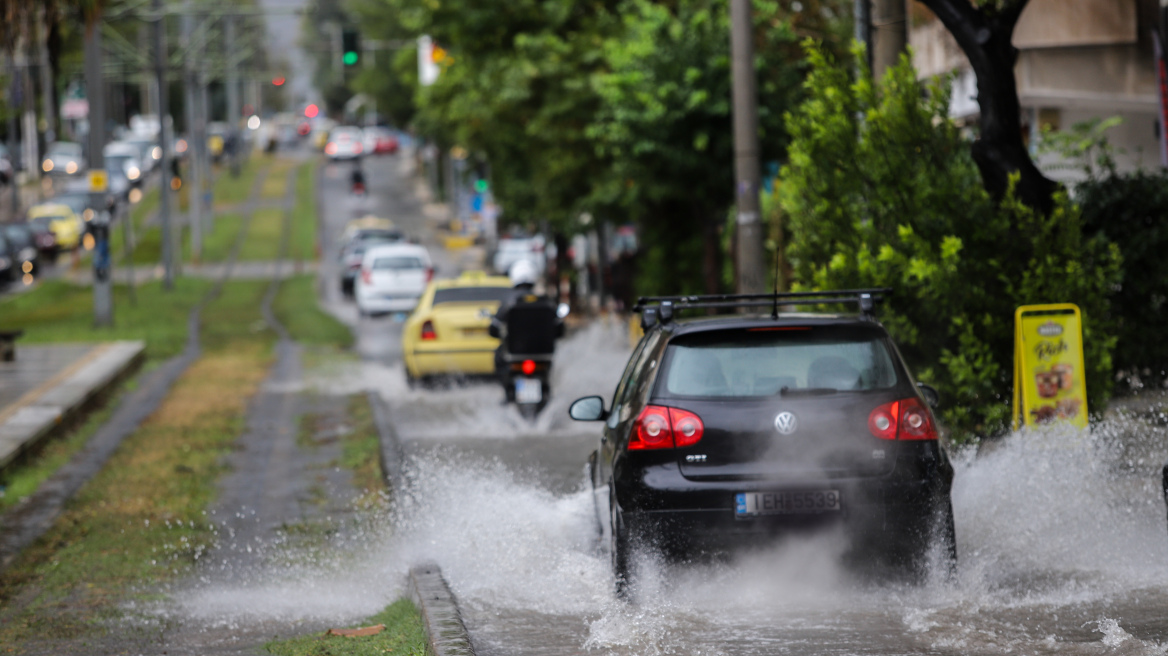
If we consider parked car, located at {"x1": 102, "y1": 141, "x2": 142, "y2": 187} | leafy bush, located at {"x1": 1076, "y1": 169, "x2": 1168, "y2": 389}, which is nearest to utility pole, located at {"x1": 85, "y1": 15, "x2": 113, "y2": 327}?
leafy bush, located at {"x1": 1076, "y1": 169, "x2": 1168, "y2": 389}

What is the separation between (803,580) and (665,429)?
0.96 metres

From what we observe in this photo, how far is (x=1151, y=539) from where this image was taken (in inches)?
343

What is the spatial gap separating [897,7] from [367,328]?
21430 millimetres

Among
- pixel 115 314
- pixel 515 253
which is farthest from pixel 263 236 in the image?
pixel 115 314

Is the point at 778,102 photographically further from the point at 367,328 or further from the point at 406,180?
the point at 406,180

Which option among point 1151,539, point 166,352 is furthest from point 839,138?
point 166,352

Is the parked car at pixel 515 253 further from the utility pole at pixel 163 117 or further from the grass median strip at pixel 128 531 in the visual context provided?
the grass median strip at pixel 128 531

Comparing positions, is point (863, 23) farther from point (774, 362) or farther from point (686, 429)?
point (686, 429)

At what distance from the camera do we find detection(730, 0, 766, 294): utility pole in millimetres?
14977

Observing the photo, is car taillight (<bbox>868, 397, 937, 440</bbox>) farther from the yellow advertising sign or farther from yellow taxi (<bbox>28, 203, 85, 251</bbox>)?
yellow taxi (<bbox>28, 203, 85, 251</bbox>)

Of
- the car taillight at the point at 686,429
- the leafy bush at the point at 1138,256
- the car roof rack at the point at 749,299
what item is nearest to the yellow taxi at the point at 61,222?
the leafy bush at the point at 1138,256

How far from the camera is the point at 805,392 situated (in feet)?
24.7

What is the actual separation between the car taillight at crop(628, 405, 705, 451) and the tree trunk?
14.1 feet

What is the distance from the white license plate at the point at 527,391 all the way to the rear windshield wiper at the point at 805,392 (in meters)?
8.24
